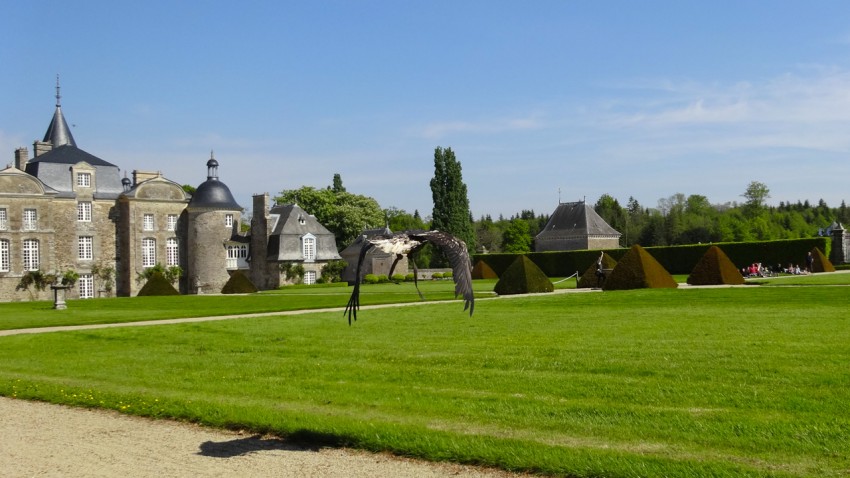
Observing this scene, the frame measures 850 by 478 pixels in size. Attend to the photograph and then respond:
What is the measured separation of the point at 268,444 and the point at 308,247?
53702mm

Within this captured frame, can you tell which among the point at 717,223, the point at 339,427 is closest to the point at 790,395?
the point at 339,427

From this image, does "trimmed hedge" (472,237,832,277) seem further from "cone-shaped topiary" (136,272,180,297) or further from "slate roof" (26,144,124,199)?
"slate roof" (26,144,124,199)

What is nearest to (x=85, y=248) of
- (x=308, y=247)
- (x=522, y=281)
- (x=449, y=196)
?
(x=308, y=247)

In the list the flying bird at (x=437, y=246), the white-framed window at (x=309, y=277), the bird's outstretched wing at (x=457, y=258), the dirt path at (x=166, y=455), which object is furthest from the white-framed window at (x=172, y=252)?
the bird's outstretched wing at (x=457, y=258)

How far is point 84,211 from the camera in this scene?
5541cm

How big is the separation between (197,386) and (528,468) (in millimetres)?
6469

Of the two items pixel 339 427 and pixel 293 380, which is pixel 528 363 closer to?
pixel 293 380

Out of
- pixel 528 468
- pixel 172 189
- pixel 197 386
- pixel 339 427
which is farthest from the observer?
pixel 172 189

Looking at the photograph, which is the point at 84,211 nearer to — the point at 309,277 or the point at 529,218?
the point at 309,277

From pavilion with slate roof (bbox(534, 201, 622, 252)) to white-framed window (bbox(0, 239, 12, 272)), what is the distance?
42.7 meters

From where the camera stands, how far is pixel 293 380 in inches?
488

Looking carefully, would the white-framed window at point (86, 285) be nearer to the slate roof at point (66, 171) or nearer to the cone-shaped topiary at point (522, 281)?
the slate roof at point (66, 171)

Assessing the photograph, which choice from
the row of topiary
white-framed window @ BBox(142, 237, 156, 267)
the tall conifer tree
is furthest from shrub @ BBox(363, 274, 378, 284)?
the row of topiary

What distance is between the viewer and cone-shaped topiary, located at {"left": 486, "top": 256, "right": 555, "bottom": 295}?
1312 inches
